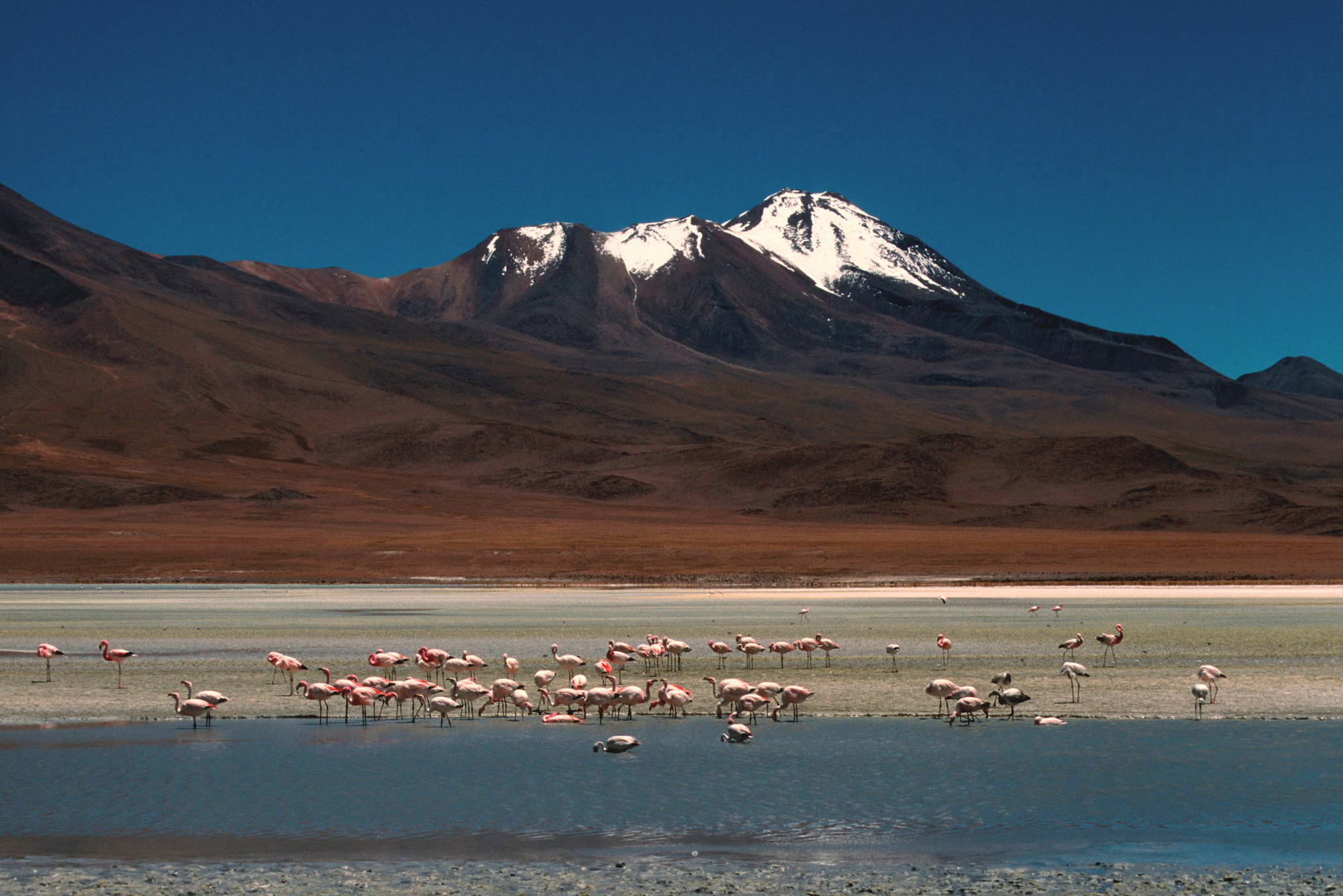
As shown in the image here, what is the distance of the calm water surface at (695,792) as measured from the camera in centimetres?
1126

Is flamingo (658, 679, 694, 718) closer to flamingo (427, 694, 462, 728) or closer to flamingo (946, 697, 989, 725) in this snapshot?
flamingo (427, 694, 462, 728)

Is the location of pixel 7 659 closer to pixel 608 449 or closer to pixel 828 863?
pixel 828 863

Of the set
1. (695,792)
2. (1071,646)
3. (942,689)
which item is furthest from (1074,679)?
(695,792)

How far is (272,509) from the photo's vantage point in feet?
316

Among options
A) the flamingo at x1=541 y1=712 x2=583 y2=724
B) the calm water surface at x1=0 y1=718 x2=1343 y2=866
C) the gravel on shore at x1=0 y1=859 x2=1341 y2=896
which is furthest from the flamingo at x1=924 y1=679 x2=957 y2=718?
the gravel on shore at x1=0 y1=859 x2=1341 y2=896

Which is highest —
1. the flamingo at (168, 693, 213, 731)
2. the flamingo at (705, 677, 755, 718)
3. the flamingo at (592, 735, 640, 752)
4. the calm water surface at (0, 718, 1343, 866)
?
the flamingo at (705, 677, 755, 718)

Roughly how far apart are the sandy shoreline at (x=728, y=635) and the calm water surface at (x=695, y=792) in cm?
222

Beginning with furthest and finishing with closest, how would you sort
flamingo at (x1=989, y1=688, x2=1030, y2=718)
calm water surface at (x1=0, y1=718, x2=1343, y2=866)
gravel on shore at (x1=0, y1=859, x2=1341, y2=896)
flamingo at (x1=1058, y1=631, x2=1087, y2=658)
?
flamingo at (x1=1058, y1=631, x2=1087, y2=658) < flamingo at (x1=989, y1=688, x2=1030, y2=718) < calm water surface at (x1=0, y1=718, x2=1343, y2=866) < gravel on shore at (x1=0, y1=859, x2=1341, y2=896)

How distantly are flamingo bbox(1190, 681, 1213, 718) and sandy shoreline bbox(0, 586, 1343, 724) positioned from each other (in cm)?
21

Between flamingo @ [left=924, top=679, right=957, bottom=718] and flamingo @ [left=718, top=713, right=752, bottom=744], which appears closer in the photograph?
flamingo @ [left=718, top=713, right=752, bottom=744]

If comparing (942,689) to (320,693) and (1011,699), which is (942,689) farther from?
(320,693)

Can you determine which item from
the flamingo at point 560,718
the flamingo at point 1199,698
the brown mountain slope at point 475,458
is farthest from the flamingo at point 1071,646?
the brown mountain slope at point 475,458

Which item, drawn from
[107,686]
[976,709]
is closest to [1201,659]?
[976,709]

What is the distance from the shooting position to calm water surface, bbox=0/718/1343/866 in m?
11.3
